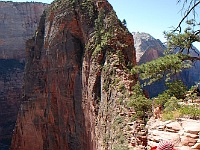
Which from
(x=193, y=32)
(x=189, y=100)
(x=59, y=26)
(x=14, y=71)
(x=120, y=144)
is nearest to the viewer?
(x=193, y=32)

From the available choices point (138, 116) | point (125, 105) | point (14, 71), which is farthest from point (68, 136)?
point (14, 71)

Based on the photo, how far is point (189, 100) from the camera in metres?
12.9

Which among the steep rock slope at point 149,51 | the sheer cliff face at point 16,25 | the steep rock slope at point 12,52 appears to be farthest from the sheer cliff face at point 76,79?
the steep rock slope at point 149,51

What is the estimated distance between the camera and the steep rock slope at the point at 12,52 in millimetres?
64562

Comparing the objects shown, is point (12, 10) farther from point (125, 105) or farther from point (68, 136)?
point (125, 105)

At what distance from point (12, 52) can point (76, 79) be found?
5594 cm

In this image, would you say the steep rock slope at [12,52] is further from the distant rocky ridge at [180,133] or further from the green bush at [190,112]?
the green bush at [190,112]

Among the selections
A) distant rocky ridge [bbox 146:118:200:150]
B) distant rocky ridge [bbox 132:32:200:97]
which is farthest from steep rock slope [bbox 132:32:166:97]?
distant rocky ridge [bbox 146:118:200:150]

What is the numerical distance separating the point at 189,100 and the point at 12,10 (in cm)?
7768

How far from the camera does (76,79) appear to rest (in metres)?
26.5

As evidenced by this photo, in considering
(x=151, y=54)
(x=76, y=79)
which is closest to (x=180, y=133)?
(x=76, y=79)

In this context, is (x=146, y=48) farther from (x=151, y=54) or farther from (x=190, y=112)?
(x=190, y=112)

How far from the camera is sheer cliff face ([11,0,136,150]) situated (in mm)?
19641

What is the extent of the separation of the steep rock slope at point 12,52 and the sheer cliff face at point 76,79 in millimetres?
31777
